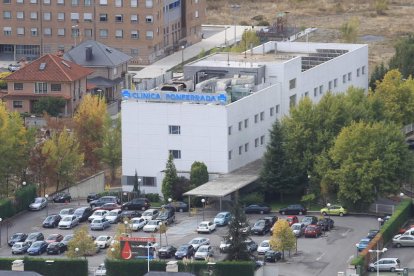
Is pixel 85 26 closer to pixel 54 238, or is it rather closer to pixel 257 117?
pixel 257 117

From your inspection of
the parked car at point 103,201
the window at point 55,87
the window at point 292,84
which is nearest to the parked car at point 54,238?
the parked car at point 103,201

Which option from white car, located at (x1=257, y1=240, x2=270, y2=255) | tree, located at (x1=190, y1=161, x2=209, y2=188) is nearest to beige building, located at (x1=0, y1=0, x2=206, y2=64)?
tree, located at (x1=190, y1=161, x2=209, y2=188)

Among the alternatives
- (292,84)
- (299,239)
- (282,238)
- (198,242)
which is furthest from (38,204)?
(292,84)

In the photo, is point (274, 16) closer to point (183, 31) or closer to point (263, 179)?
point (183, 31)

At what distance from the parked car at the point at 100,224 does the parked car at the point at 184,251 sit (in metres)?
7.17

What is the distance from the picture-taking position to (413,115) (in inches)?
4496

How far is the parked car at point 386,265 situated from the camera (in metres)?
84.1

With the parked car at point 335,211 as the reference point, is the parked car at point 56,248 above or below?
below

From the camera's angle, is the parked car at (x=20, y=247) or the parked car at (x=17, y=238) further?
the parked car at (x=17, y=238)

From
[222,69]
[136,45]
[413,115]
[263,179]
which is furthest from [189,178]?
[136,45]

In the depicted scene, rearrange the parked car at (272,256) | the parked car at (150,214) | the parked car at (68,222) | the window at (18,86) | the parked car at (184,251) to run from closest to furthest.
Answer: the parked car at (272,256) < the parked car at (184,251) < the parked car at (68,222) < the parked car at (150,214) < the window at (18,86)

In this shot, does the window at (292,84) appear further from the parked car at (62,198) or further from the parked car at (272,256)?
the parked car at (272,256)

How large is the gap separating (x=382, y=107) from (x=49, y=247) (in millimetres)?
26633

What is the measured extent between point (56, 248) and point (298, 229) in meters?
12.4
